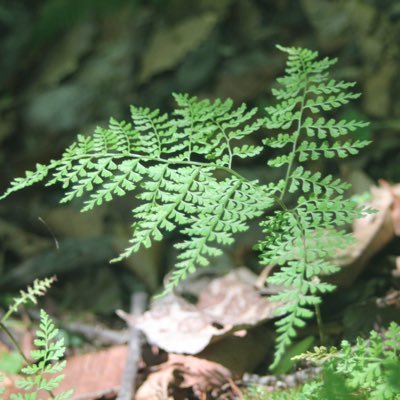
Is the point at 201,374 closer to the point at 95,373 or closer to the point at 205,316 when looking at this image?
the point at 205,316

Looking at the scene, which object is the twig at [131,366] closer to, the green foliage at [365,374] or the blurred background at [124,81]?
the blurred background at [124,81]

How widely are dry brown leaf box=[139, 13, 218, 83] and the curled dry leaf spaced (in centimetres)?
240

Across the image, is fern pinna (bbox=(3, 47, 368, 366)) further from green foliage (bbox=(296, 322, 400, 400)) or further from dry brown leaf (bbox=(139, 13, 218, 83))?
dry brown leaf (bbox=(139, 13, 218, 83))

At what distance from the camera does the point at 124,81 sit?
16.3 feet

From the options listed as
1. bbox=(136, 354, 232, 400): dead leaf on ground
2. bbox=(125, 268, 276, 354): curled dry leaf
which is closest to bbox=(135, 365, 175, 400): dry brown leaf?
bbox=(136, 354, 232, 400): dead leaf on ground

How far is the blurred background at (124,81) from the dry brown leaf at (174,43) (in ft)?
0.04

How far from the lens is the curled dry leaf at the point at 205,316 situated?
8.68ft

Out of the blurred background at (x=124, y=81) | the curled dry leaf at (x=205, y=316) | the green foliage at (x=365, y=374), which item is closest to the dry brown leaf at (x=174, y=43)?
the blurred background at (x=124, y=81)

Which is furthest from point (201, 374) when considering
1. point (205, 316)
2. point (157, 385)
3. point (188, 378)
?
point (205, 316)

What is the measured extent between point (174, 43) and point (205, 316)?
2.95 metres

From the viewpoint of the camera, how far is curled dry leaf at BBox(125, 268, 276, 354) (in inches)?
104

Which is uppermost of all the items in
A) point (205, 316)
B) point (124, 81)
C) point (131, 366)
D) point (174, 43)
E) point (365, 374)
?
point (174, 43)

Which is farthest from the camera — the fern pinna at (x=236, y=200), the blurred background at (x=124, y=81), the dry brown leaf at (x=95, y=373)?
the blurred background at (x=124, y=81)

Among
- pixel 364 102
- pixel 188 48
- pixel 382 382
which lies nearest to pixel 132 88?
pixel 188 48
